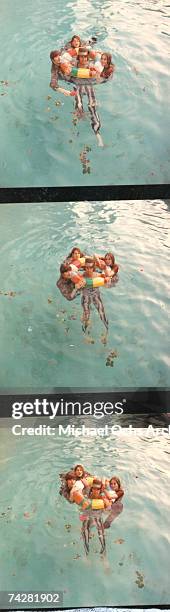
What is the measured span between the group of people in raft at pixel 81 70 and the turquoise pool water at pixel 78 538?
719 millimetres

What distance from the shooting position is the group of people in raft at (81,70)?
1125mm

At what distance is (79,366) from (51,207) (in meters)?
0.33

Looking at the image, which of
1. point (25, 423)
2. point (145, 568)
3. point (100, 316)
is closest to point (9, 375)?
point (25, 423)

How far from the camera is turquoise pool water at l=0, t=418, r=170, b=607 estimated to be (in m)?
1.11

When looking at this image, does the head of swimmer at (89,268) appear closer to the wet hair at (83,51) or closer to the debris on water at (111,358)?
the debris on water at (111,358)

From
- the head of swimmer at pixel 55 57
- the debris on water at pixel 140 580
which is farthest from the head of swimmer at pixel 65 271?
the debris on water at pixel 140 580

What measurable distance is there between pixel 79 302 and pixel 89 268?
0.07 meters

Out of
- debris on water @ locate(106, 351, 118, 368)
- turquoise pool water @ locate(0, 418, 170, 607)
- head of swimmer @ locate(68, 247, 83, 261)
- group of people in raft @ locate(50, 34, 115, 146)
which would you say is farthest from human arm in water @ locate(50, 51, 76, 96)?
turquoise pool water @ locate(0, 418, 170, 607)

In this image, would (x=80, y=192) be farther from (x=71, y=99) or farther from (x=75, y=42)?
(x=75, y=42)

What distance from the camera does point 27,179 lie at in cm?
113

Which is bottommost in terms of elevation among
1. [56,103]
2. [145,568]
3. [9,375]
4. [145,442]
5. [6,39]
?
[145,568]

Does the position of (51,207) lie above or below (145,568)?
above

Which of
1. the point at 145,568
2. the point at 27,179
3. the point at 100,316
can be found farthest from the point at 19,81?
the point at 145,568

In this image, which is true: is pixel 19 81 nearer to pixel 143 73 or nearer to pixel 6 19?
pixel 6 19
